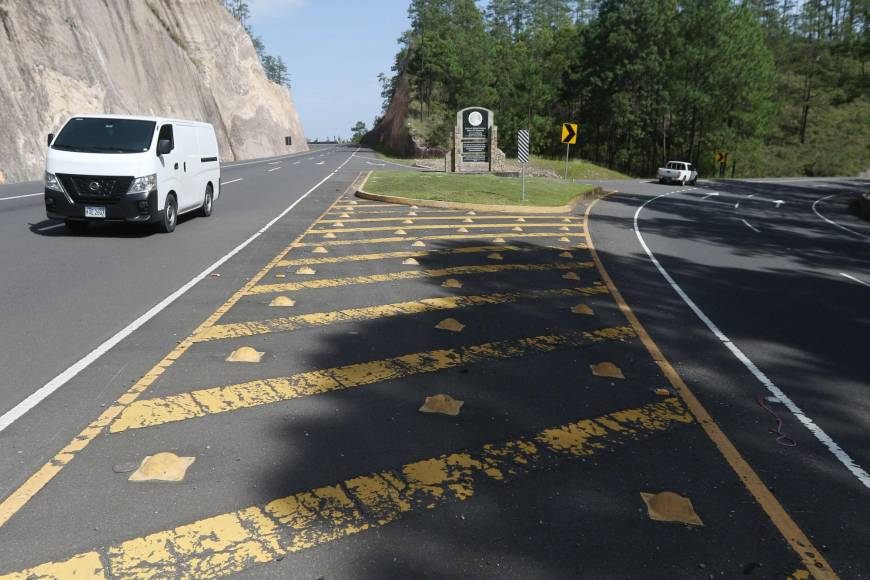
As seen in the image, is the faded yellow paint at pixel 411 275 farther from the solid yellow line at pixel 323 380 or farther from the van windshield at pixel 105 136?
the van windshield at pixel 105 136

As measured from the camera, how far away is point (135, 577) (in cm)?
279

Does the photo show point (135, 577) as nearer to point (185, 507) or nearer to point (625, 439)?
point (185, 507)

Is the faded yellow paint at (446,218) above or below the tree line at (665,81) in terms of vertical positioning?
below

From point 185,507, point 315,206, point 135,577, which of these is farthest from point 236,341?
point 315,206

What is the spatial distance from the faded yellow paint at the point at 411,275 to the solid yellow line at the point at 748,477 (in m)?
3.41

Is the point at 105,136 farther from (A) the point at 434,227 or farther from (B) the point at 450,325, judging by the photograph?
(B) the point at 450,325

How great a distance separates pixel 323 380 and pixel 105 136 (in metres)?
8.71

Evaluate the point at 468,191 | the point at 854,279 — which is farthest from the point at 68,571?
the point at 468,191

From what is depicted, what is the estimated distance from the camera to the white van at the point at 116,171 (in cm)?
1077

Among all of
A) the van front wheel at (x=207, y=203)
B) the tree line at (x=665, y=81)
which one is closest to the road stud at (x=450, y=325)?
the van front wheel at (x=207, y=203)

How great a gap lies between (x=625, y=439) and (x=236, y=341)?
3621mm

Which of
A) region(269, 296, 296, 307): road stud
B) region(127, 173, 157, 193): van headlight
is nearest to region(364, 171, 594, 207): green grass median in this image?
region(127, 173, 157, 193): van headlight

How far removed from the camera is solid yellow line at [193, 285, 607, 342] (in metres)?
6.34

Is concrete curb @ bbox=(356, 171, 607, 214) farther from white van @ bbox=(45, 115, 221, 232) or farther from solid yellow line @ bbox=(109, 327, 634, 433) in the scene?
solid yellow line @ bbox=(109, 327, 634, 433)
